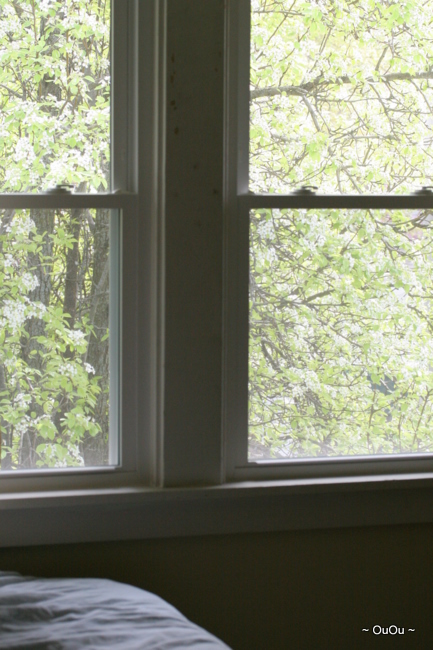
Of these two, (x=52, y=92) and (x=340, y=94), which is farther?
(x=340, y=94)

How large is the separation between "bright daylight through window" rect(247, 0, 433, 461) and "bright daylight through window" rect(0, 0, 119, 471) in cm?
41

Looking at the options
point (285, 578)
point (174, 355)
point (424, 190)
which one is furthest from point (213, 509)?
point (424, 190)

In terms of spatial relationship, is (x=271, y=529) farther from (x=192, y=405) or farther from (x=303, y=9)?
(x=303, y=9)

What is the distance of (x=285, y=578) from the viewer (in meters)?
2.04

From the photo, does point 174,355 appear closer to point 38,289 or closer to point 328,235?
point 38,289

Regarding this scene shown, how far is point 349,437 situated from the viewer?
2.13m

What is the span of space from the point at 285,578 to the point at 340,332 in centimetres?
69

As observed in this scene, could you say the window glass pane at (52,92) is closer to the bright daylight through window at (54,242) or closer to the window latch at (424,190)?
the bright daylight through window at (54,242)

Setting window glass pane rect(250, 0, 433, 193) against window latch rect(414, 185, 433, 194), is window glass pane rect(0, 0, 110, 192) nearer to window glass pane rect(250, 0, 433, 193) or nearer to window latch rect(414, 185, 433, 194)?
window glass pane rect(250, 0, 433, 193)

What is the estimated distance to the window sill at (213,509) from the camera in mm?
1874

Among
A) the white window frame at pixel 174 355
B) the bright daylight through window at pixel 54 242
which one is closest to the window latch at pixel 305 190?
the white window frame at pixel 174 355

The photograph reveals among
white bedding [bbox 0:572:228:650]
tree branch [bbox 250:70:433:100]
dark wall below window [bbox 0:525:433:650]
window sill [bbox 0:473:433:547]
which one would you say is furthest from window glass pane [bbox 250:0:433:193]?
white bedding [bbox 0:572:228:650]

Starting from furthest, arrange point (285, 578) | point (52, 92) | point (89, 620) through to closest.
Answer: point (285, 578) → point (52, 92) → point (89, 620)

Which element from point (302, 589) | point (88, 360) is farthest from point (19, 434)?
point (302, 589)
